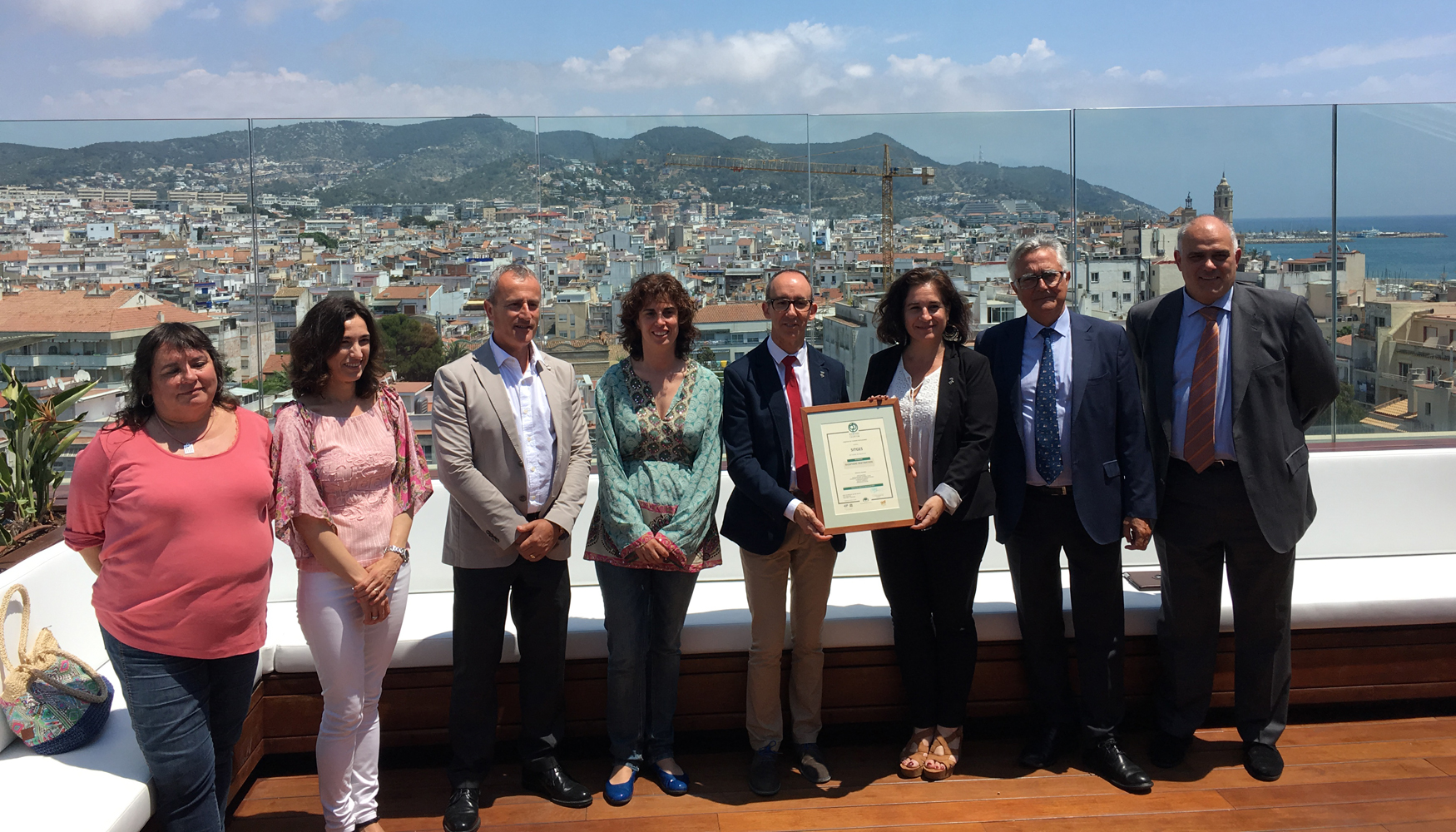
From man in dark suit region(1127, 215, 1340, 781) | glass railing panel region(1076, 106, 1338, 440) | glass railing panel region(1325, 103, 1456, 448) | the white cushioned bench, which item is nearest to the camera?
the white cushioned bench

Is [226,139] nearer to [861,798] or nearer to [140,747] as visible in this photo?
[140,747]

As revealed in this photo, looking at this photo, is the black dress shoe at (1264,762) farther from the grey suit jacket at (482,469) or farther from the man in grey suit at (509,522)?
the grey suit jacket at (482,469)

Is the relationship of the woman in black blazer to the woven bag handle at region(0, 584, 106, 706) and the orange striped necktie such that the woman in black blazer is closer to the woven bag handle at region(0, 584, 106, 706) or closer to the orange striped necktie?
the orange striped necktie

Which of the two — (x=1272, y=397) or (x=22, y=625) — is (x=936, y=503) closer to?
(x=1272, y=397)

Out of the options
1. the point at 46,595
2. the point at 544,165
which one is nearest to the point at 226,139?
the point at 544,165

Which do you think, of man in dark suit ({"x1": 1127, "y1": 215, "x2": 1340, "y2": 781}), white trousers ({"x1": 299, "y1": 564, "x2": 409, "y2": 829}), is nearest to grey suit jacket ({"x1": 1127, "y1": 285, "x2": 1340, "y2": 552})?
man in dark suit ({"x1": 1127, "y1": 215, "x2": 1340, "y2": 781})

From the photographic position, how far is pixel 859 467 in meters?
2.55

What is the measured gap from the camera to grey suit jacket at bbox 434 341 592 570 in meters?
2.46

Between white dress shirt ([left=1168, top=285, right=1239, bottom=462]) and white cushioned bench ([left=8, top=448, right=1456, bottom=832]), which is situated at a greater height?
white dress shirt ([left=1168, top=285, right=1239, bottom=462])

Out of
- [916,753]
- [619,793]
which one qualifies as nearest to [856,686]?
[916,753]

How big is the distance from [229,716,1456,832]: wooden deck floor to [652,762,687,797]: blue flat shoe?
0.07 ft

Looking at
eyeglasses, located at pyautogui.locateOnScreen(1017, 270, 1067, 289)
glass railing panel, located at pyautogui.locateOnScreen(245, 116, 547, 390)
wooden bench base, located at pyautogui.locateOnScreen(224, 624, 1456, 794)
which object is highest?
glass railing panel, located at pyautogui.locateOnScreen(245, 116, 547, 390)

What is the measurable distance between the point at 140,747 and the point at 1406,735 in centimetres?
374

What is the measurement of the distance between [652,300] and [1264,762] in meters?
2.32
